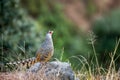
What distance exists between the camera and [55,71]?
9.86m

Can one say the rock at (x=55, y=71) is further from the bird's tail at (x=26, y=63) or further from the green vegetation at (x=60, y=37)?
the green vegetation at (x=60, y=37)

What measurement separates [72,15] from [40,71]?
2279 cm

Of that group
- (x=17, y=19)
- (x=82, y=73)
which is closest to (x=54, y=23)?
(x=17, y=19)

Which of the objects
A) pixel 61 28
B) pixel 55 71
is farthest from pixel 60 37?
pixel 55 71

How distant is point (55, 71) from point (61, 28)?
54.6 feet

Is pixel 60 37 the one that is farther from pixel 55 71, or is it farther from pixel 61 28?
pixel 55 71

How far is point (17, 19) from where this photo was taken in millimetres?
16312

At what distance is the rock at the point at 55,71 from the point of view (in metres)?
9.77

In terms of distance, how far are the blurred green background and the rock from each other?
0.49 metres

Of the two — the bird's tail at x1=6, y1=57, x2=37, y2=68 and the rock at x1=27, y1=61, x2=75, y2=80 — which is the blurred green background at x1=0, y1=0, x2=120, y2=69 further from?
the rock at x1=27, y1=61, x2=75, y2=80

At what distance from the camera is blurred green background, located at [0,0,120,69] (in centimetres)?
1365

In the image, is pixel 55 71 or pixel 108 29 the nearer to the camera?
pixel 55 71

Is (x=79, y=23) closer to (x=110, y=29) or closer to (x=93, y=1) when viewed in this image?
(x=93, y=1)

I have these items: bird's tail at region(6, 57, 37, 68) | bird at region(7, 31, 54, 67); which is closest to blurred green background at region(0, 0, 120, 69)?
bird's tail at region(6, 57, 37, 68)
